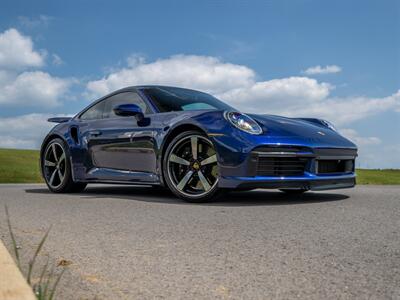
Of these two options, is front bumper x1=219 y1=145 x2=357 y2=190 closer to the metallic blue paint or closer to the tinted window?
the metallic blue paint

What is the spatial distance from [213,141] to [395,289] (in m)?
3.17

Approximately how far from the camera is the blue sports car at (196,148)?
16.5ft

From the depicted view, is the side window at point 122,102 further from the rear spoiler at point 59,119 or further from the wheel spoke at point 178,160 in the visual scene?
the rear spoiler at point 59,119

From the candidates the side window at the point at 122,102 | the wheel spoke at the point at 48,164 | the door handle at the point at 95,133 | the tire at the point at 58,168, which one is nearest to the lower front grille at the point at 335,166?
the side window at the point at 122,102

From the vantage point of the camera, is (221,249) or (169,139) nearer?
(221,249)

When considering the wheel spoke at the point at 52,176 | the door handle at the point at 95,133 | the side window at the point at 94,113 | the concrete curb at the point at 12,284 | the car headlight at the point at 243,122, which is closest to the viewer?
the concrete curb at the point at 12,284

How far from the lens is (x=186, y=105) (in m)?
6.07

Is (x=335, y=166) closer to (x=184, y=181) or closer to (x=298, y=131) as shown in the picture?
(x=298, y=131)

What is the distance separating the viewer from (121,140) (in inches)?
245

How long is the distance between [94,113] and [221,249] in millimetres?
4578

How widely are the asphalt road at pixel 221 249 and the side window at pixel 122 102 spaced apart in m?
1.54

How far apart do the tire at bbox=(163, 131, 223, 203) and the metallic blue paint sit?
12 centimetres

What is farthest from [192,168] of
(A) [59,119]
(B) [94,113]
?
(A) [59,119]

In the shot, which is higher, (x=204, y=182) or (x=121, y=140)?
(x=121, y=140)
